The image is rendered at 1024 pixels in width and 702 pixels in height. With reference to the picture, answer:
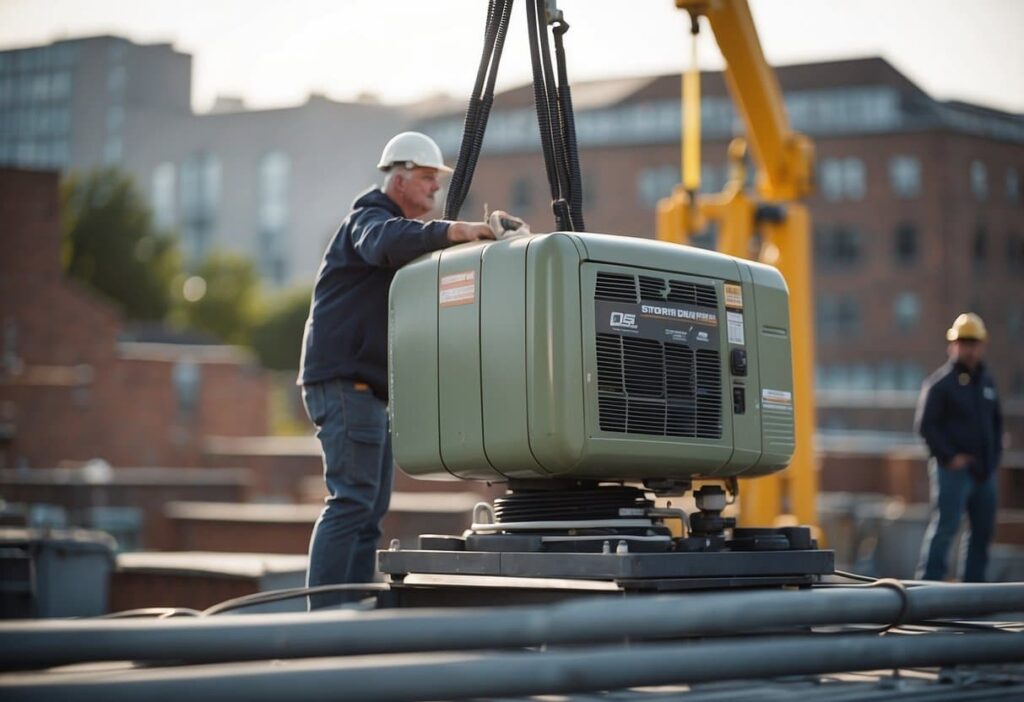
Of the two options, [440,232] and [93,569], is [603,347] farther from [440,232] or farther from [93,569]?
[93,569]

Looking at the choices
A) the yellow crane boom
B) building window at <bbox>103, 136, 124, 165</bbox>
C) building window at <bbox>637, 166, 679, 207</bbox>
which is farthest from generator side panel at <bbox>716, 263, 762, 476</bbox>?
building window at <bbox>637, 166, 679, 207</bbox>

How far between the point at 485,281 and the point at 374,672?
7.11 ft

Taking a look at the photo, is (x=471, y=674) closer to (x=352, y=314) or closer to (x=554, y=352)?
(x=554, y=352)

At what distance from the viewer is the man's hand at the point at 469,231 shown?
15.8ft

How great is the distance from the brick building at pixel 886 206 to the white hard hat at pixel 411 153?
6296cm

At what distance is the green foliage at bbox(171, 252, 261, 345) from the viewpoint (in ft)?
252

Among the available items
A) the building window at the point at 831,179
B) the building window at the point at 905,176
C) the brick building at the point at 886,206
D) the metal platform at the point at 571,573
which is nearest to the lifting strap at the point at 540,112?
the metal platform at the point at 571,573

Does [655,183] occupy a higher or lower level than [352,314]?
higher

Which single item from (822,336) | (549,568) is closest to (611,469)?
(549,568)

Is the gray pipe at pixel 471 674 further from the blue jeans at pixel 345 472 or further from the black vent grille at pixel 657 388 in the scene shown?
the blue jeans at pixel 345 472

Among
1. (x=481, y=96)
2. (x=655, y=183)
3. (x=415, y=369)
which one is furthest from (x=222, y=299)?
(x=415, y=369)

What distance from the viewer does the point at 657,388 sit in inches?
185

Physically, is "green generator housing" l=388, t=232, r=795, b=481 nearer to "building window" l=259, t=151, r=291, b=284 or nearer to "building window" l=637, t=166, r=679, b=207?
"building window" l=637, t=166, r=679, b=207

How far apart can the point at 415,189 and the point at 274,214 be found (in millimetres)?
88147
